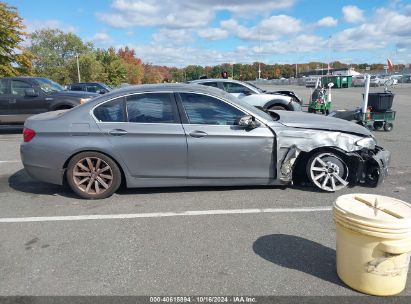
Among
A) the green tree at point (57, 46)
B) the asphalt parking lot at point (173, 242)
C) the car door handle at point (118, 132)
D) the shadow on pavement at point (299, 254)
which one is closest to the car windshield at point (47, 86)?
the asphalt parking lot at point (173, 242)

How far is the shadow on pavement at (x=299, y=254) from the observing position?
3.10 metres

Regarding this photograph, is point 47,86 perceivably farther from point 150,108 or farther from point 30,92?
point 150,108

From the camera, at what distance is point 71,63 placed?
65.2 m

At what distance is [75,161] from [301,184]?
130 inches

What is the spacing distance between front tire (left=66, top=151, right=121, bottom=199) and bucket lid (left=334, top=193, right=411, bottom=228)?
314 centimetres

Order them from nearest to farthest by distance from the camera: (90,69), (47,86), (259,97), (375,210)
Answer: (375,210) → (47,86) → (259,97) → (90,69)

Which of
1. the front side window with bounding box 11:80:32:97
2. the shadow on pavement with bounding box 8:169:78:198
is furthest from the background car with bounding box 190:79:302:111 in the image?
the shadow on pavement with bounding box 8:169:78:198

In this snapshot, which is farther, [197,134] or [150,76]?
[150,76]

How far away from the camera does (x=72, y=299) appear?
280cm

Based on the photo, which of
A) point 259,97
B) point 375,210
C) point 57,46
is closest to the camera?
point 375,210

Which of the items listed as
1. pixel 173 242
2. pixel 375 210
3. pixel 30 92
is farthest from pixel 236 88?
pixel 375 210

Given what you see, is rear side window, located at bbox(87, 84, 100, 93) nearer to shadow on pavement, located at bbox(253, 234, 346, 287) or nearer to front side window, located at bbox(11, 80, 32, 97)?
front side window, located at bbox(11, 80, 32, 97)

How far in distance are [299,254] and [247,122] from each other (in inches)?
76.2

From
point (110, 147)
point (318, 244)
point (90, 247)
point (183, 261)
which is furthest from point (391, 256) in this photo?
point (110, 147)
